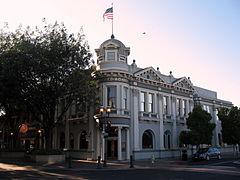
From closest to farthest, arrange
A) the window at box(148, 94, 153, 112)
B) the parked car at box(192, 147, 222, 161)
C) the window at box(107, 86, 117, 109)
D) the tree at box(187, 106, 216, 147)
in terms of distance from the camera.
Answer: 1. the parked car at box(192, 147, 222, 161)
2. the window at box(107, 86, 117, 109)
3. the tree at box(187, 106, 216, 147)
4. the window at box(148, 94, 153, 112)

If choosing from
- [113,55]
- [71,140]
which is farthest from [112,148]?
[113,55]

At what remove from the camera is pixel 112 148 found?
29.0 metres

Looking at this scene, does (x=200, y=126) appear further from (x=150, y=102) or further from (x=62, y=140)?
(x=62, y=140)

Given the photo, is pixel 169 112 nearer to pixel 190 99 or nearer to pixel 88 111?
pixel 190 99

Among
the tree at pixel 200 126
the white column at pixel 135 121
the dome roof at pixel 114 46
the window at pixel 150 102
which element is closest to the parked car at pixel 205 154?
the tree at pixel 200 126

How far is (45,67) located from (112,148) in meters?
11.8

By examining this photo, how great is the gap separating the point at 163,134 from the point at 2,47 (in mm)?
21539

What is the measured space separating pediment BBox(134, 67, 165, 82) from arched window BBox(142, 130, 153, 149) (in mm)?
6962

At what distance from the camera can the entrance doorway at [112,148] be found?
28.8 m

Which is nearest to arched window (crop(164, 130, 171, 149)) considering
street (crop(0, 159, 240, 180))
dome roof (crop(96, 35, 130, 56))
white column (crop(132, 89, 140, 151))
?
white column (crop(132, 89, 140, 151))

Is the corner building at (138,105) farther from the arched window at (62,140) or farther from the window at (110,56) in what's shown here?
the arched window at (62,140)

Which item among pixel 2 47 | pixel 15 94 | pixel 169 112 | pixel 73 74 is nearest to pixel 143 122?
pixel 169 112

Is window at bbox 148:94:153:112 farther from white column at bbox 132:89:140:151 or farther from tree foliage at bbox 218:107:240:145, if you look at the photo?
tree foliage at bbox 218:107:240:145

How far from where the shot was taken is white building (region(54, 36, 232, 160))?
2881 centimetres
